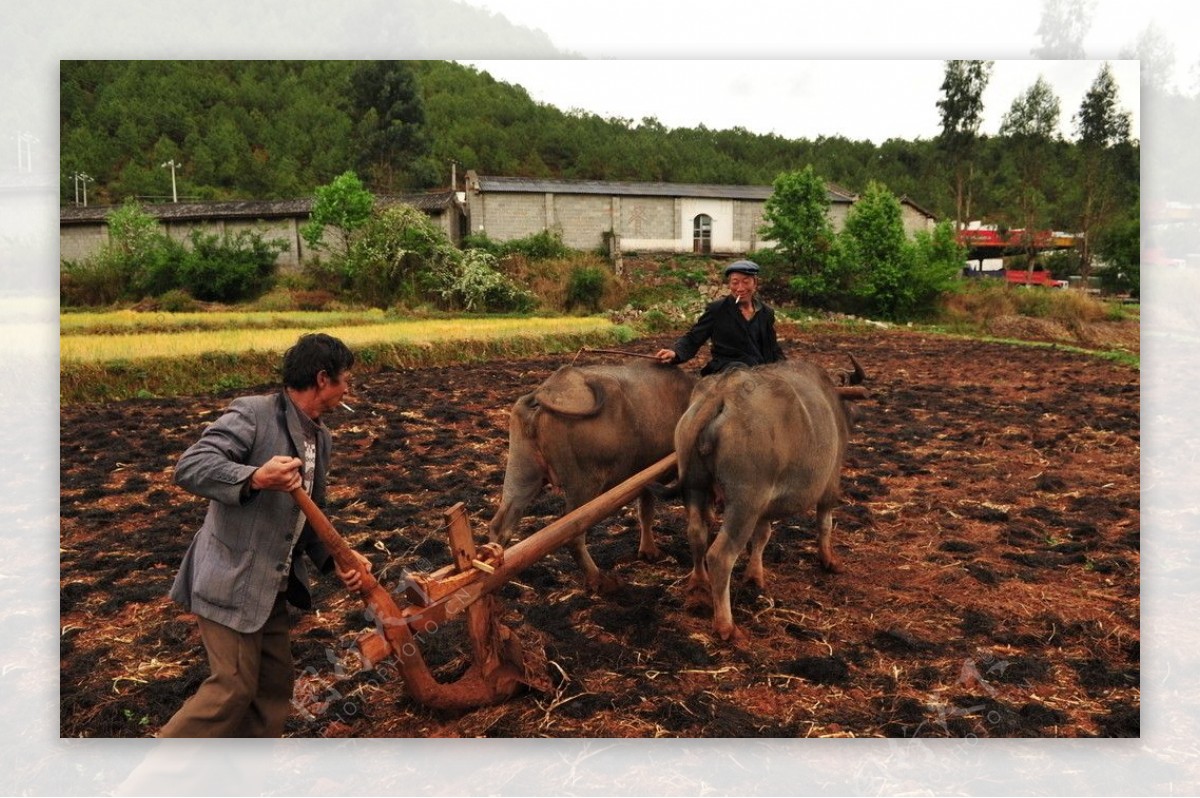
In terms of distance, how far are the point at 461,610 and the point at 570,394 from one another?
1.43m

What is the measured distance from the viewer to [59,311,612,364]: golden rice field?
22.4 feet

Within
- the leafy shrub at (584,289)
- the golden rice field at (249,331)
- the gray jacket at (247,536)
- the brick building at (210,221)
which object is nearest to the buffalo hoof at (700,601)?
the gray jacket at (247,536)

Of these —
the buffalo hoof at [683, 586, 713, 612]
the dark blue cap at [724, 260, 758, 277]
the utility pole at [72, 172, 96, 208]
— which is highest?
the utility pole at [72, 172, 96, 208]

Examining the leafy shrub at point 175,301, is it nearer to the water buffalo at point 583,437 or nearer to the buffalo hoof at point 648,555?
the water buffalo at point 583,437

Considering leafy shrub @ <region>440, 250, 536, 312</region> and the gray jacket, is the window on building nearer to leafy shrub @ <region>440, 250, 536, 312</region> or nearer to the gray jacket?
leafy shrub @ <region>440, 250, 536, 312</region>

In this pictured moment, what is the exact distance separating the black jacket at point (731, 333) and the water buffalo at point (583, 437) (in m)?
0.45

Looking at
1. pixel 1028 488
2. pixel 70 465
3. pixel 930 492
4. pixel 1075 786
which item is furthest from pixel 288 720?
pixel 1028 488

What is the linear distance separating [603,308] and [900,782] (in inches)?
Result: 627

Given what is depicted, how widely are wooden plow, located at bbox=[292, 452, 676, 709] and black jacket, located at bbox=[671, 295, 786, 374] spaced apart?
57.8 inches

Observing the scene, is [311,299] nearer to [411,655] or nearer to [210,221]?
[210,221]

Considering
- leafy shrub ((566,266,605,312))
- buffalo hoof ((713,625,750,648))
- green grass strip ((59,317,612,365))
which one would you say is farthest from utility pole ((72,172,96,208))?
leafy shrub ((566,266,605,312))

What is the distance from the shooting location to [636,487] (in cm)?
376

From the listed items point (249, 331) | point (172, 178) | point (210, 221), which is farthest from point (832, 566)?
point (210, 221)

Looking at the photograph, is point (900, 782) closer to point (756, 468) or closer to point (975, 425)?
point (756, 468)
